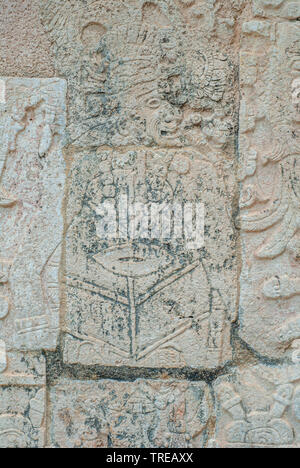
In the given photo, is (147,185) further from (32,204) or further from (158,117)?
(32,204)

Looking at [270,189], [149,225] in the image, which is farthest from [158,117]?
[270,189]

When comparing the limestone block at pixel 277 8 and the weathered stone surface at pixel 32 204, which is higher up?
the limestone block at pixel 277 8

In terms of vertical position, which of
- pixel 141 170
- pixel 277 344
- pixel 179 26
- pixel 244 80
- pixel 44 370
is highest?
pixel 179 26

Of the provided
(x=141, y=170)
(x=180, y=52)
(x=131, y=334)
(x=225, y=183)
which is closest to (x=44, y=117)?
(x=141, y=170)

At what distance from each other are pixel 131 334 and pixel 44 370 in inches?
18.1

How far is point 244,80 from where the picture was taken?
7.64 ft

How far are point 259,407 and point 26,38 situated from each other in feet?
6.83

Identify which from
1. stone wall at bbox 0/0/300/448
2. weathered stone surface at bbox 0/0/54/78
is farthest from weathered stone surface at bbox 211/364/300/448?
weathered stone surface at bbox 0/0/54/78

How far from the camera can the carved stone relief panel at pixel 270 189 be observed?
2.31 meters

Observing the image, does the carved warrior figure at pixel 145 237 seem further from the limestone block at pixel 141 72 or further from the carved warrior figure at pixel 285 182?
the carved warrior figure at pixel 285 182

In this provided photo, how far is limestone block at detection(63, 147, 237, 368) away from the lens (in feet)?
7.84

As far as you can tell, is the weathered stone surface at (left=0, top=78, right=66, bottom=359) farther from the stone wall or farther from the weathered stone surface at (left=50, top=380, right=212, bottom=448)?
the weathered stone surface at (left=50, top=380, right=212, bottom=448)

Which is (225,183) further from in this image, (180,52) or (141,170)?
(180,52)

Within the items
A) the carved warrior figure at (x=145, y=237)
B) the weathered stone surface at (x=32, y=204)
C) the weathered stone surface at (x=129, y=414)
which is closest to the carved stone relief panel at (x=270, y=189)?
the carved warrior figure at (x=145, y=237)
